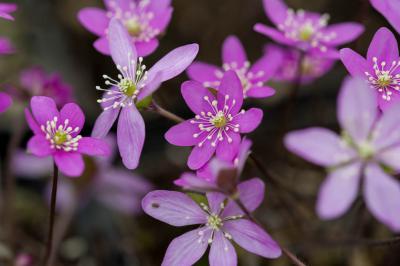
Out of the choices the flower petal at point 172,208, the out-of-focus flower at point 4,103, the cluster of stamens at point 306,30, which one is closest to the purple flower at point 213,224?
the flower petal at point 172,208

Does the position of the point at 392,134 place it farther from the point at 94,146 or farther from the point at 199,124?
the point at 94,146

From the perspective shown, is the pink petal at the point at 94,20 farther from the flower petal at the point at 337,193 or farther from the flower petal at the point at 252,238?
the flower petal at the point at 337,193

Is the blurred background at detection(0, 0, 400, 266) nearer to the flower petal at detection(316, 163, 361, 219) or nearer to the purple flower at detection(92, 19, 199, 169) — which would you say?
the purple flower at detection(92, 19, 199, 169)

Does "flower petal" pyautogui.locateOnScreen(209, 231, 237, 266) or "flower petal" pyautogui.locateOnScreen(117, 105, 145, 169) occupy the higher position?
"flower petal" pyautogui.locateOnScreen(117, 105, 145, 169)

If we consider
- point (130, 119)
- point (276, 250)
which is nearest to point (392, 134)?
point (276, 250)

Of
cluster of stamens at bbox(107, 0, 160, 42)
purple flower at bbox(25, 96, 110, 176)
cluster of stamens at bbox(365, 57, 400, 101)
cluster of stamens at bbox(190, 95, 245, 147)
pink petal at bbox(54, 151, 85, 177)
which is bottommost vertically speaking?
pink petal at bbox(54, 151, 85, 177)

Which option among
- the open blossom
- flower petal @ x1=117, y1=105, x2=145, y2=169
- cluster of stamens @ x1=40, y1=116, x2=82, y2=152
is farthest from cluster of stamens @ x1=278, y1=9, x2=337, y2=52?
cluster of stamens @ x1=40, y1=116, x2=82, y2=152
